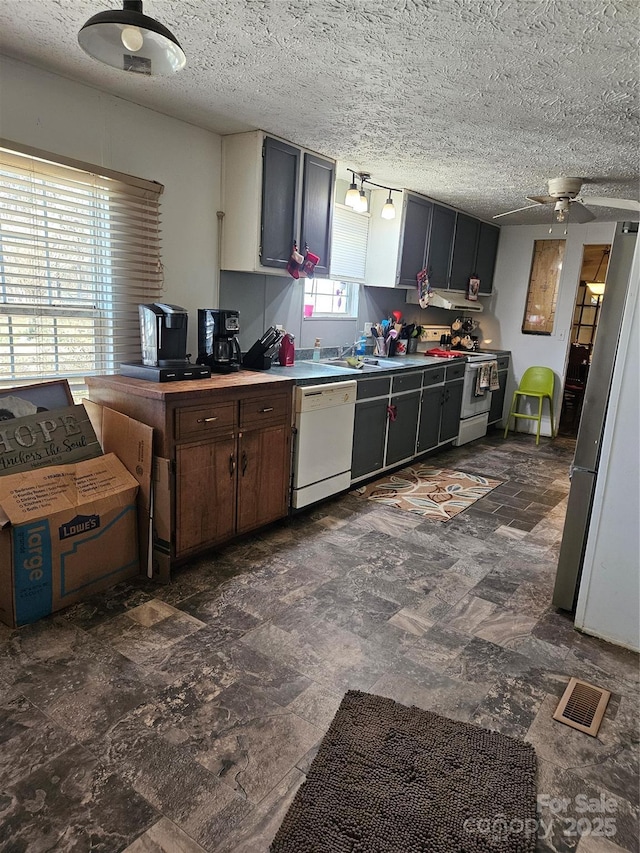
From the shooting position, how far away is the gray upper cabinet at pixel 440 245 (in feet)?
17.5

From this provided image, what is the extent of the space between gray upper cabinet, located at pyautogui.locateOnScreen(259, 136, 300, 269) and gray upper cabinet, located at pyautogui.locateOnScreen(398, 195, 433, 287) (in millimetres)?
1527

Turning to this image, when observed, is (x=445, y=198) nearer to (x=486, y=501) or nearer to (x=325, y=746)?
(x=486, y=501)

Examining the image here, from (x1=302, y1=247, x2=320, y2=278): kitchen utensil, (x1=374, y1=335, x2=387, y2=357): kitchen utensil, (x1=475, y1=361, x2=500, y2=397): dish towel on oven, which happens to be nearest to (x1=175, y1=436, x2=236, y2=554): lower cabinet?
(x1=302, y1=247, x2=320, y2=278): kitchen utensil

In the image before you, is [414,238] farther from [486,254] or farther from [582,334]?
[582,334]

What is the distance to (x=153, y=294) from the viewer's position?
3287mm

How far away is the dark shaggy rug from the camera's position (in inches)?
58.1

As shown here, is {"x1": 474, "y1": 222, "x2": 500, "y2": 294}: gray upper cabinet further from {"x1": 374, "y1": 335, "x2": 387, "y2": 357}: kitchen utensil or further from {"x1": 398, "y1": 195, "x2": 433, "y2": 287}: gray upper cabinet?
{"x1": 374, "y1": 335, "x2": 387, "y2": 357}: kitchen utensil

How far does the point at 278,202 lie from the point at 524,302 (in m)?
3.99

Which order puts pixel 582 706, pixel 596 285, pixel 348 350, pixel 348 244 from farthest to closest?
pixel 596 285, pixel 348 350, pixel 348 244, pixel 582 706

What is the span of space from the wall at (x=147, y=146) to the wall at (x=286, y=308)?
224 mm

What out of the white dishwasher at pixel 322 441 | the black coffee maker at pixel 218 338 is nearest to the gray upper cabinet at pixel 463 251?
the white dishwasher at pixel 322 441

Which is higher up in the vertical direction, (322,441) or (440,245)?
(440,245)

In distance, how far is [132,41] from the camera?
5.31 feet

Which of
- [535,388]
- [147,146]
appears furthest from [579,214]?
[147,146]
